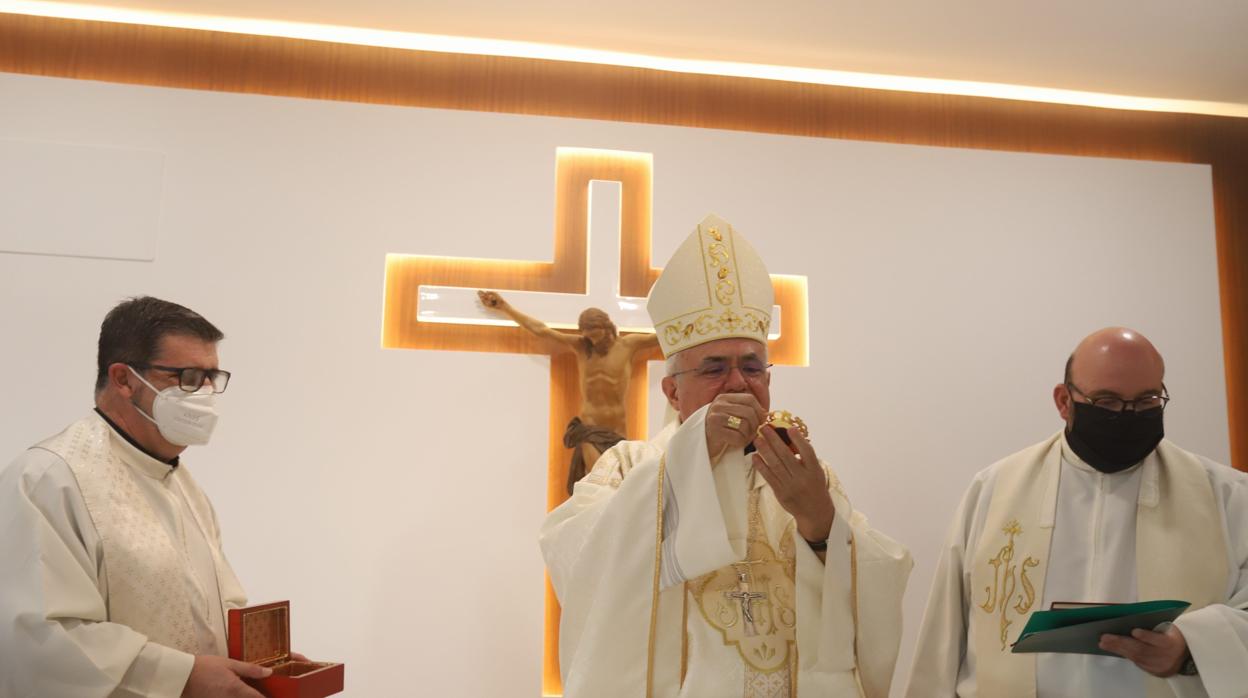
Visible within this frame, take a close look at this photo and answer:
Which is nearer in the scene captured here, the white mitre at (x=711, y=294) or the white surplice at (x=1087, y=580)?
the white mitre at (x=711, y=294)

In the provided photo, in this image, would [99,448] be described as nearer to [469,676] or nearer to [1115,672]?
[469,676]

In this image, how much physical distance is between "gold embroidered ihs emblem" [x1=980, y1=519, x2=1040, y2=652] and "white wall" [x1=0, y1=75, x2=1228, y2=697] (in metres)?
1.55

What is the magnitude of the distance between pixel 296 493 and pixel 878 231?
296cm

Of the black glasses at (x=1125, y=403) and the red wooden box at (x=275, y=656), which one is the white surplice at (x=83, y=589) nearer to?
the red wooden box at (x=275, y=656)

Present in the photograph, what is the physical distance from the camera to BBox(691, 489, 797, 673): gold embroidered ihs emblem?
2.44 meters

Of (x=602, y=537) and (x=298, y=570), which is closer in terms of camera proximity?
(x=602, y=537)

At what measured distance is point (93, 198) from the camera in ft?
14.6

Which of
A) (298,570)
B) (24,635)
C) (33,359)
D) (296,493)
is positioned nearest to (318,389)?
(296,493)

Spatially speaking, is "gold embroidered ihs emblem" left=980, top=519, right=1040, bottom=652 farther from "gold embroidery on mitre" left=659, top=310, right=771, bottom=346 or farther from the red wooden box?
the red wooden box

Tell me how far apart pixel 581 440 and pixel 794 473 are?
6.97 ft

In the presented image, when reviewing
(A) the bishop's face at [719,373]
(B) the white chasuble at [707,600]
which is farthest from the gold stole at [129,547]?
(A) the bishop's face at [719,373]

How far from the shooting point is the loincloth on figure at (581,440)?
14.3 ft

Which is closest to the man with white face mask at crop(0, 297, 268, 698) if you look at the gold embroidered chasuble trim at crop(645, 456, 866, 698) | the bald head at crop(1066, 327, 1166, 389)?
the gold embroidered chasuble trim at crop(645, 456, 866, 698)

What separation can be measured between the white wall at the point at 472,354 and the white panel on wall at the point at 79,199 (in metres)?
0.04
